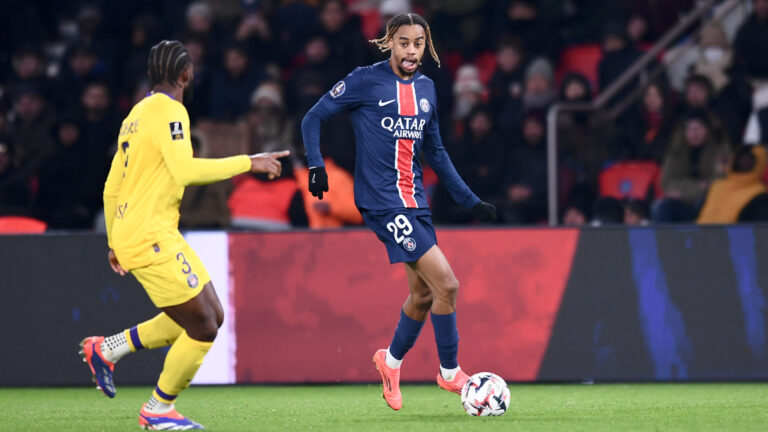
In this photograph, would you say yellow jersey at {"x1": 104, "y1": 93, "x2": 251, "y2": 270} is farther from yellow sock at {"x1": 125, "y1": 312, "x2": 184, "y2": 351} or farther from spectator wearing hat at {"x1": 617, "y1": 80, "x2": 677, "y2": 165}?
spectator wearing hat at {"x1": 617, "y1": 80, "x2": 677, "y2": 165}

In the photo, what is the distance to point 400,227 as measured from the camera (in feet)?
22.4

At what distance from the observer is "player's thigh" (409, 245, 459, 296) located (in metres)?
6.79

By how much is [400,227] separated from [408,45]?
1033 millimetres

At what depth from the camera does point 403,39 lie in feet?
22.6

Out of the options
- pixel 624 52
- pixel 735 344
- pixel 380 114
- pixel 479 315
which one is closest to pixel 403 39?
pixel 380 114

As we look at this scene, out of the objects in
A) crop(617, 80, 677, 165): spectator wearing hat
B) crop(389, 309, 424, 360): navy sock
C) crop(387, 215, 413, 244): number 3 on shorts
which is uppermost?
crop(617, 80, 677, 165): spectator wearing hat

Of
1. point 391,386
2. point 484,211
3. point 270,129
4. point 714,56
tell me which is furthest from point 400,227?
point 714,56

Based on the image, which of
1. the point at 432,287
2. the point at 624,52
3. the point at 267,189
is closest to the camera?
the point at 432,287

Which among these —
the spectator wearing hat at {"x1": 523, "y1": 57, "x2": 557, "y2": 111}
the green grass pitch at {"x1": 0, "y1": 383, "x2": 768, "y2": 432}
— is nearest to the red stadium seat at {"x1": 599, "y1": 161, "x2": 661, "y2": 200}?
the spectator wearing hat at {"x1": 523, "y1": 57, "x2": 557, "y2": 111}

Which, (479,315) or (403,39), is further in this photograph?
(479,315)

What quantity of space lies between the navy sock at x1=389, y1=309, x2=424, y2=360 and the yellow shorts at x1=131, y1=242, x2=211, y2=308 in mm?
1538

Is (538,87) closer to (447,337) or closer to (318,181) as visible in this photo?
(447,337)

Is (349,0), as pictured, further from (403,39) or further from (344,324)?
(403,39)

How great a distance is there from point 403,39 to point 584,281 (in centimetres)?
289
